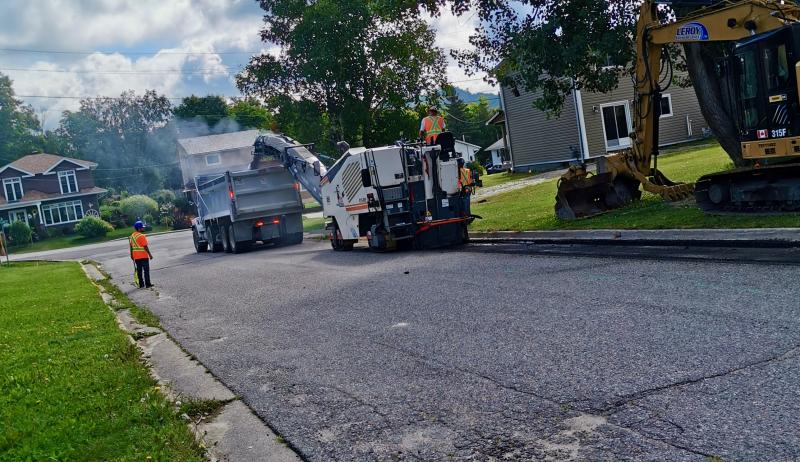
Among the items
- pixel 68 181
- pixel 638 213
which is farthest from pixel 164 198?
pixel 638 213

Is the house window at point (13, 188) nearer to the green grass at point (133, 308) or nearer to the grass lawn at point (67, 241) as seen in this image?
the grass lawn at point (67, 241)

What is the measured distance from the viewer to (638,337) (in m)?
6.48

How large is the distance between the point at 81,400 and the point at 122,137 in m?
118

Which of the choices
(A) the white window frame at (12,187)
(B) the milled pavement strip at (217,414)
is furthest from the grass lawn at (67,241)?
(B) the milled pavement strip at (217,414)

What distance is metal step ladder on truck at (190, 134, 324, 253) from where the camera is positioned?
79.8ft

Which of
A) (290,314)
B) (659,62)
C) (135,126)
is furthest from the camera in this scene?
(135,126)

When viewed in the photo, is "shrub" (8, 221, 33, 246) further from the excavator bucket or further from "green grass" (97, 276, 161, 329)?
the excavator bucket

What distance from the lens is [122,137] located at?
117 metres

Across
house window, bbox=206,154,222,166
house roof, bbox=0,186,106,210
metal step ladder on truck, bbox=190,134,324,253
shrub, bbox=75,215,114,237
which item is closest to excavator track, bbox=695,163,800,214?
metal step ladder on truck, bbox=190,134,324,253

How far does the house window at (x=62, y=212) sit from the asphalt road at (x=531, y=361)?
63.7 meters

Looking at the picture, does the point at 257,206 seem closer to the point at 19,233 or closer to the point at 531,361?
the point at 531,361

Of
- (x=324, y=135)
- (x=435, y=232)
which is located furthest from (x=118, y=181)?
(x=435, y=232)

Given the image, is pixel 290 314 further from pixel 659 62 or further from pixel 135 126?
pixel 135 126

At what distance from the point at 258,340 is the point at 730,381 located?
5398 mm
